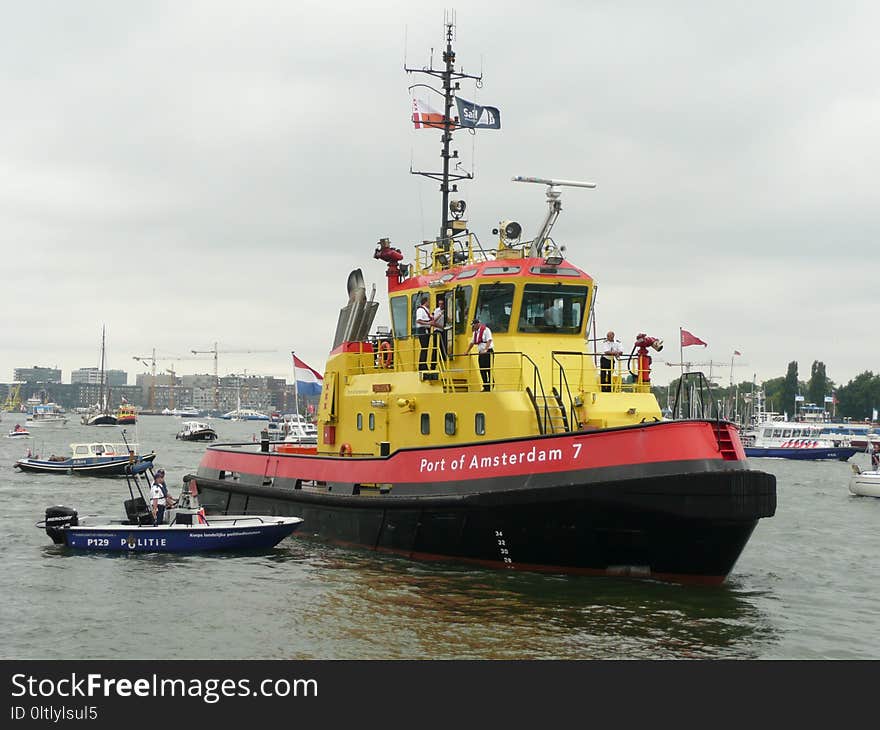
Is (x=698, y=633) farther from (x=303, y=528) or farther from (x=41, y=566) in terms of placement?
(x=41, y=566)

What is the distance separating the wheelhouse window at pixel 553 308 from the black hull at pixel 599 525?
130 inches

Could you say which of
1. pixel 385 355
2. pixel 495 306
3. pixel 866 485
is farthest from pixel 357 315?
pixel 866 485

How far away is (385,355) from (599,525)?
21.6 ft

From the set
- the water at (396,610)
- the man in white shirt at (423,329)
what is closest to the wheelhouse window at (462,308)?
the man in white shirt at (423,329)

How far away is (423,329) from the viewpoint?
1767cm

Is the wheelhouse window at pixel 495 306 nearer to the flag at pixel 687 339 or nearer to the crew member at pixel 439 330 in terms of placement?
the crew member at pixel 439 330

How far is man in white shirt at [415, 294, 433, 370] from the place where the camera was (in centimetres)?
1708

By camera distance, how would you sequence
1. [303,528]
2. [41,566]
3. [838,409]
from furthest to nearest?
[838,409], [303,528], [41,566]

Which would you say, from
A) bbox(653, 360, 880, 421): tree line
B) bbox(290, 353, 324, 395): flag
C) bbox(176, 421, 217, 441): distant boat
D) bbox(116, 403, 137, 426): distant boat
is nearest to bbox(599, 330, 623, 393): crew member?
bbox(290, 353, 324, 395): flag

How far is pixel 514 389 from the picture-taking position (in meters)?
16.1

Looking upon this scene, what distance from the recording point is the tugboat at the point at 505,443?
542 inches
